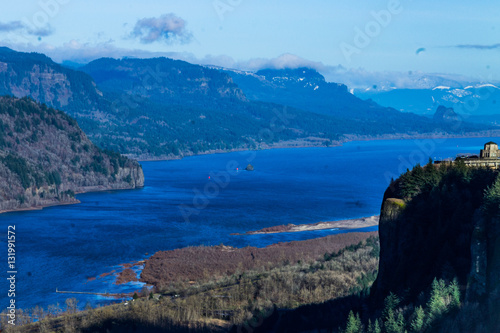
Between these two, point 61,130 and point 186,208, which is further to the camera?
point 61,130

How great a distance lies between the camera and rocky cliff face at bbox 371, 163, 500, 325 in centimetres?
3803

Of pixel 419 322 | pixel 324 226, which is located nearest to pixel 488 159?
pixel 419 322

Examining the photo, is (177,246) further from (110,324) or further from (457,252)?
(457,252)

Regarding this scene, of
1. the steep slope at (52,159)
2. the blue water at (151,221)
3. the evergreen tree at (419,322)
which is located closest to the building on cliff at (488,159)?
the evergreen tree at (419,322)

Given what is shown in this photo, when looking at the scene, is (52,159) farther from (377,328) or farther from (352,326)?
(377,328)

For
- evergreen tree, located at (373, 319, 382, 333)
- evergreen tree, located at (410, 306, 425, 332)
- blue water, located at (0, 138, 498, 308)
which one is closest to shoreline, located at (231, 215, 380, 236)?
blue water, located at (0, 138, 498, 308)

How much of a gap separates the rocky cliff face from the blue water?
34930 mm

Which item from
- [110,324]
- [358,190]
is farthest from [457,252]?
[358,190]

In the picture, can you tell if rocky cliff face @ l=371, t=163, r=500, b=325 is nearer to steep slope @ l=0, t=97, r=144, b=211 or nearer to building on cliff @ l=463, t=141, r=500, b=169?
building on cliff @ l=463, t=141, r=500, b=169

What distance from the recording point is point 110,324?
55.5 metres

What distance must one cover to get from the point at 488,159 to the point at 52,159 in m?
142

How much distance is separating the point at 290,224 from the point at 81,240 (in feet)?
119

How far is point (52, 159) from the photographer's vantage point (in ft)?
567

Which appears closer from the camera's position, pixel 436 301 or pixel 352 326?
Result: pixel 436 301
